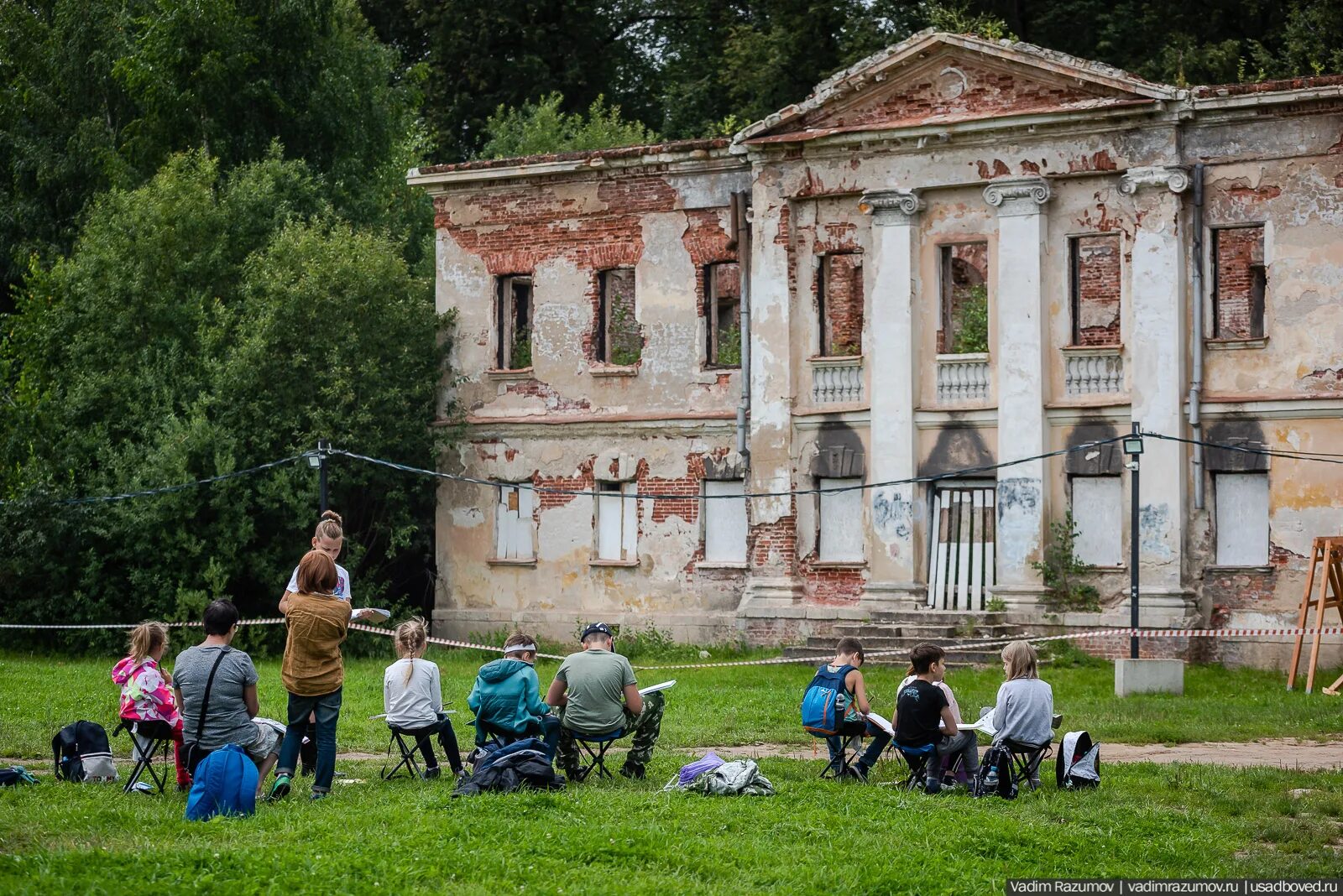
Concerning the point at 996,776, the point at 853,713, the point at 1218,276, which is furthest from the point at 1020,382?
the point at 996,776

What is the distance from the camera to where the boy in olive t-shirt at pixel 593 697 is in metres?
14.1

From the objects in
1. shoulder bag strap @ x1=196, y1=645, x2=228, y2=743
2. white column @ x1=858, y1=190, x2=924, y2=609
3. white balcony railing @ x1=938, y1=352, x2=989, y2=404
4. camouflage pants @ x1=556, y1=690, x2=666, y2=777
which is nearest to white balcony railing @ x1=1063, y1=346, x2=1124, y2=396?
white balcony railing @ x1=938, y1=352, x2=989, y2=404

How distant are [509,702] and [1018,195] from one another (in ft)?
51.6

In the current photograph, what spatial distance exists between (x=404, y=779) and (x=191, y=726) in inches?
84.9

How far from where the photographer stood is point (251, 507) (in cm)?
3017

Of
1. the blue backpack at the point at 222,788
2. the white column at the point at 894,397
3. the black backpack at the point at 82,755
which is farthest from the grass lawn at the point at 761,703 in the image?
the blue backpack at the point at 222,788

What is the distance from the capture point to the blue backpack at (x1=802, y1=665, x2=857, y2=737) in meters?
14.6

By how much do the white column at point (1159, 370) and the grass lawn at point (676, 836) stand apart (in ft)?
35.8

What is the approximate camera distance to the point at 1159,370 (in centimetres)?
2622

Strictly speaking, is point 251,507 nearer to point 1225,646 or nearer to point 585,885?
point 1225,646

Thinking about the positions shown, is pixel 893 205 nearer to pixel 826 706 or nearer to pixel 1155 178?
pixel 1155 178

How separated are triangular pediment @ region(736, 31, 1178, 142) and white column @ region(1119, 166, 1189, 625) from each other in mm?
1358

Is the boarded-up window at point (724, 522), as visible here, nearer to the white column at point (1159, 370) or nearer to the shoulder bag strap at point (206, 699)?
the white column at point (1159, 370)

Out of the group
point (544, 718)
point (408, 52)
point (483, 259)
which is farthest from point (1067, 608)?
point (408, 52)
